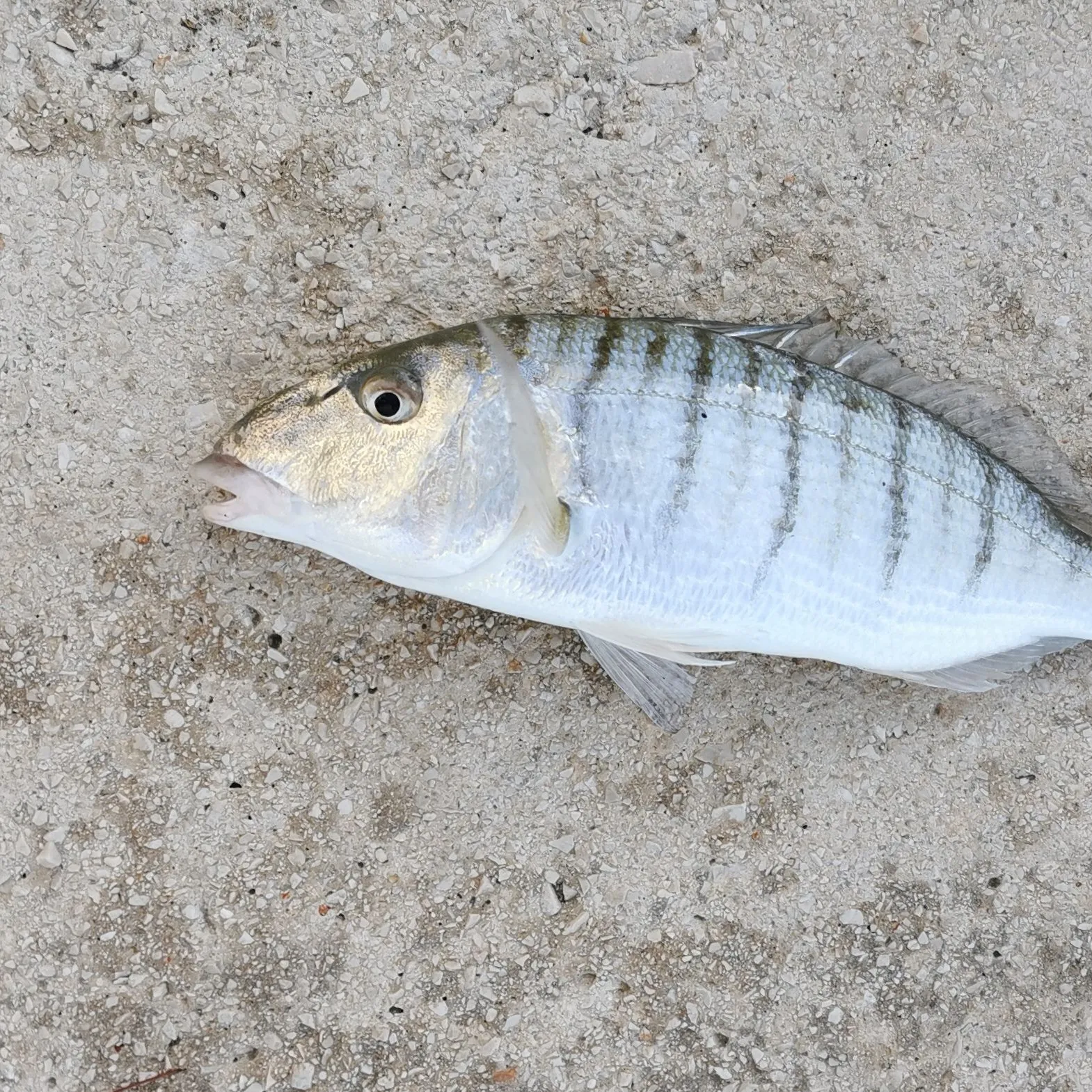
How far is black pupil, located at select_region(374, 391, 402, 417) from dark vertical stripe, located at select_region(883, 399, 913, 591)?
1.04 meters

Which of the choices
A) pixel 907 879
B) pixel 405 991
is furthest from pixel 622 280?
pixel 405 991

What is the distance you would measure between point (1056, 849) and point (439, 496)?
5.98 feet

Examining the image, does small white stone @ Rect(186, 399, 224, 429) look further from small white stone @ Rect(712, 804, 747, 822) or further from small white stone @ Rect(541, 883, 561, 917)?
small white stone @ Rect(712, 804, 747, 822)

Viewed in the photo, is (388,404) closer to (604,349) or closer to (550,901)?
(604,349)

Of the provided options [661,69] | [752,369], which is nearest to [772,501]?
[752,369]

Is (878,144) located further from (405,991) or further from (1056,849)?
(405,991)

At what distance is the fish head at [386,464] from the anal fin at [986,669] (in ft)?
3.56

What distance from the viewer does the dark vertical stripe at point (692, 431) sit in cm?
173

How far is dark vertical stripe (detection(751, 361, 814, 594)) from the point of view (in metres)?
1.77

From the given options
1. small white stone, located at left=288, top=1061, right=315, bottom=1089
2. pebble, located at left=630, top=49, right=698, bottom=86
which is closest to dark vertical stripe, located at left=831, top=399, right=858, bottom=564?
pebble, located at left=630, top=49, right=698, bottom=86

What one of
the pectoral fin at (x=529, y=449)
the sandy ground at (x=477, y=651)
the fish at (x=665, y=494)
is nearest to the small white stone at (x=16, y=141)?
the sandy ground at (x=477, y=651)

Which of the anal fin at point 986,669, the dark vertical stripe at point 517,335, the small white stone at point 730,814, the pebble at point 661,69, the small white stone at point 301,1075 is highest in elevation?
the pebble at point 661,69

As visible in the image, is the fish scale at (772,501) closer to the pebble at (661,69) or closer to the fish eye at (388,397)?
the fish eye at (388,397)

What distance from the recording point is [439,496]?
1674mm
